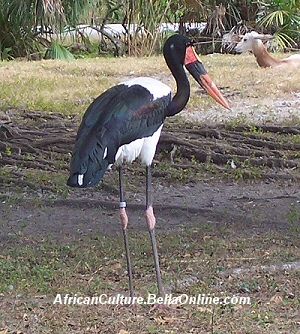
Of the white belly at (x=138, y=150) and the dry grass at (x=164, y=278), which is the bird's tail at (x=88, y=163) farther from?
the dry grass at (x=164, y=278)

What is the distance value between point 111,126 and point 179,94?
23.9 inches

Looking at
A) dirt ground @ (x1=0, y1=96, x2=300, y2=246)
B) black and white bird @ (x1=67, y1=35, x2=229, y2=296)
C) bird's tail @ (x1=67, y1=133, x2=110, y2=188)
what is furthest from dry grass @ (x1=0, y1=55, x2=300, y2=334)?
bird's tail @ (x1=67, y1=133, x2=110, y2=188)

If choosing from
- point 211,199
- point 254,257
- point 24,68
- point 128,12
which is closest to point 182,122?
point 211,199

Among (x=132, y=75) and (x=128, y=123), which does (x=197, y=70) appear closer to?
(x=128, y=123)

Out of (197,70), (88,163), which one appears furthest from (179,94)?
(88,163)

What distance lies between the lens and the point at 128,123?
3.80 metres

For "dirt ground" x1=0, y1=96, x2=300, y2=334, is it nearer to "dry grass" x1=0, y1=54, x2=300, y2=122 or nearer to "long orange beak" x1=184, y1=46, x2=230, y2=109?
"dry grass" x1=0, y1=54, x2=300, y2=122

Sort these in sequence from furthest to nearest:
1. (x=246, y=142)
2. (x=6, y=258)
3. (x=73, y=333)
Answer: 1. (x=246, y=142)
2. (x=6, y=258)
3. (x=73, y=333)

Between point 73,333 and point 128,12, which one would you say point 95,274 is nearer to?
point 73,333

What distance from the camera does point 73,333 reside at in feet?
11.4

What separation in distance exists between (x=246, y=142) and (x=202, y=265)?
3101 millimetres

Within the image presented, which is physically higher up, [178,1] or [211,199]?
[178,1]

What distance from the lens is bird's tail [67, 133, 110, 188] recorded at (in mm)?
3559

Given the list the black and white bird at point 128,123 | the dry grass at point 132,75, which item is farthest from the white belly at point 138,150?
the dry grass at point 132,75
